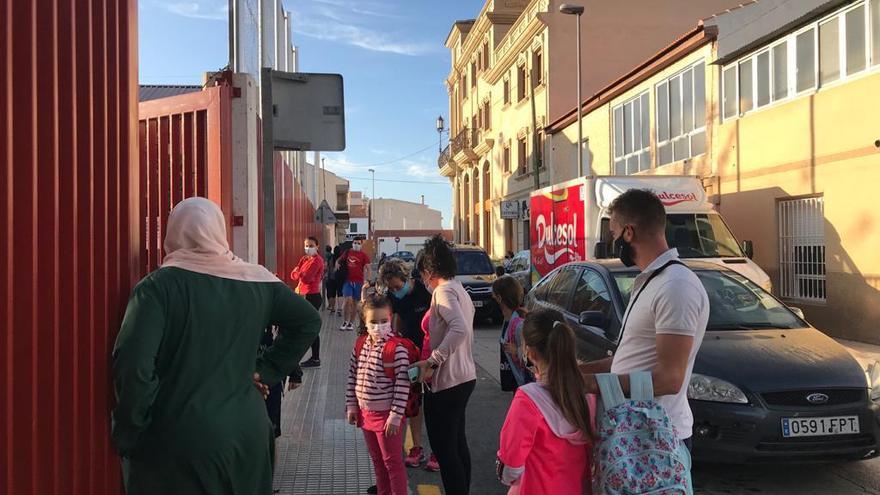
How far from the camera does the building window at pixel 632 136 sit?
19.8 meters

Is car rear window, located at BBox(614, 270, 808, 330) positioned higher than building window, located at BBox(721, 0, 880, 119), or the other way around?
building window, located at BBox(721, 0, 880, 119)

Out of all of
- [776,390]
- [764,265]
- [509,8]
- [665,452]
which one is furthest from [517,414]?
[509,8]

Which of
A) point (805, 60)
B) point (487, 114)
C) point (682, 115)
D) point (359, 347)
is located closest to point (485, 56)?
point (487, 114)

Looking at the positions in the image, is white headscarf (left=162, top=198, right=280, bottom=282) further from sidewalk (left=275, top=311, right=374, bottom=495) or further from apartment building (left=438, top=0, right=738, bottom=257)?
apartment building (left=438, top=0, right=738, bottom=257)

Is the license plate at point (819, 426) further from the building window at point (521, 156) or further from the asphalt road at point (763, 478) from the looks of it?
the building window at point (521, 156)

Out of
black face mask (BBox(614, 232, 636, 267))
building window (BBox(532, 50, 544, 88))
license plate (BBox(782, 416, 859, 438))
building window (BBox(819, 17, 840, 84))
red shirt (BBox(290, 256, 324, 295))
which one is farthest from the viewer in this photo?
building window (BBox(532, 50, 544, 88))

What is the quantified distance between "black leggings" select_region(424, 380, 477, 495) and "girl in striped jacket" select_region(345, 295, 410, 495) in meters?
0.21

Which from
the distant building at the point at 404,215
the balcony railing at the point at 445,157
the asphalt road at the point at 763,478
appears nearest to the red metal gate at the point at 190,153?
the asphalt road at the point at 763,478

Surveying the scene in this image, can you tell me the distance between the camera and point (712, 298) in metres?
5.98

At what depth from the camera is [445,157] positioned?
4806 cm

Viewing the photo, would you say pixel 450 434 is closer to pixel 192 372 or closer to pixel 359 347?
pixel 359 347

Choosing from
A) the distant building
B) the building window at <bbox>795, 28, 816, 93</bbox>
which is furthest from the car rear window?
the distant building

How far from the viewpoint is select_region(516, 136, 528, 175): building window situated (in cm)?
3161

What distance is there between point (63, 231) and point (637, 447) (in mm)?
2104
